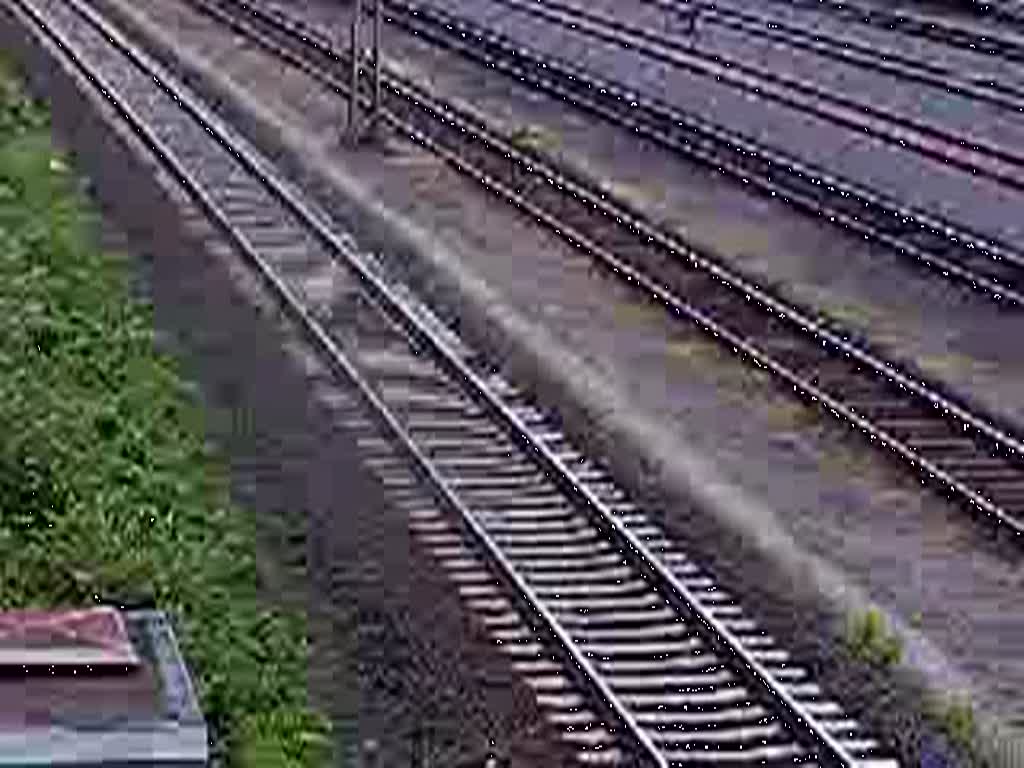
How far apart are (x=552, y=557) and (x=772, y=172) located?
1727cm

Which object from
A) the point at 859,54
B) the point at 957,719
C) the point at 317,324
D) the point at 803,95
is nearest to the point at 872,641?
the point at 957,719

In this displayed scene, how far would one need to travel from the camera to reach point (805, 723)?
1445 centimetres

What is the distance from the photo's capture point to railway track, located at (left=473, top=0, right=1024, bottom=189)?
3400 cm

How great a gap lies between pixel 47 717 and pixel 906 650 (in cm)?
745

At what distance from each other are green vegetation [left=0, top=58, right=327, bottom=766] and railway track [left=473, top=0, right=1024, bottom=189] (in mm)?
13069

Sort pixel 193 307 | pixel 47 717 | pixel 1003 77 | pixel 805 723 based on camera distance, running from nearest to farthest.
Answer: pixel 47 717 < pixel 805 723 < pixel 193 307 < pixel 1003 77

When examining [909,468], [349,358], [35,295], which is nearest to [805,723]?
[909,468]

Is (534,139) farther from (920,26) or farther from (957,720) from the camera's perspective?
(957,720)

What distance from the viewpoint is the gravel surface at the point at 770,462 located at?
1734cm

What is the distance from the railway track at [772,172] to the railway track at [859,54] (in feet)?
15.8

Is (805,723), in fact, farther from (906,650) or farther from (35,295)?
(35,295)

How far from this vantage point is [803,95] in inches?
1585

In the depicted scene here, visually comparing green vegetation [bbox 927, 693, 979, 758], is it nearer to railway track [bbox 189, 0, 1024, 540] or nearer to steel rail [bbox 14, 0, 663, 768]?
steel rail [bbox 14, 0, 663, 768]

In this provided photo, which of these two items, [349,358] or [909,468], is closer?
[909,468]
